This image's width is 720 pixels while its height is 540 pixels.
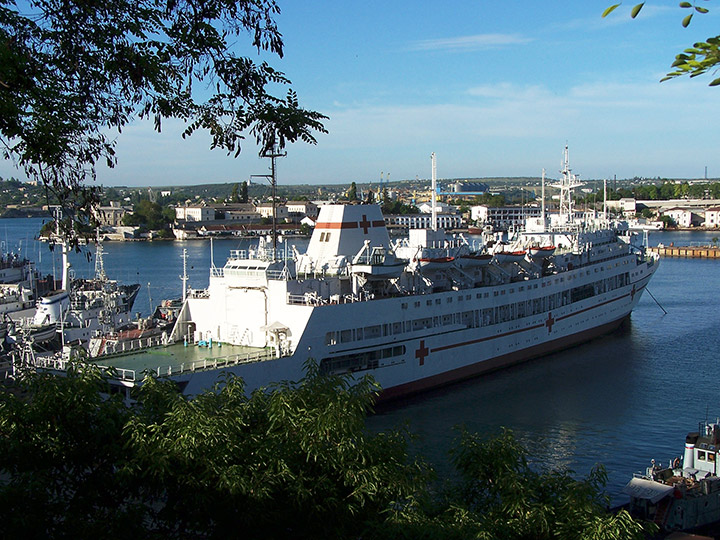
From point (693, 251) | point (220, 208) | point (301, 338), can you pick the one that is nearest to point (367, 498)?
point (301, 338)

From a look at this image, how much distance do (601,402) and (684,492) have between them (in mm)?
7759

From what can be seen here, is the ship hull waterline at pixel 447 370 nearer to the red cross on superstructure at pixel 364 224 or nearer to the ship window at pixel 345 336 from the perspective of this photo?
the ship window at pixel 345 336

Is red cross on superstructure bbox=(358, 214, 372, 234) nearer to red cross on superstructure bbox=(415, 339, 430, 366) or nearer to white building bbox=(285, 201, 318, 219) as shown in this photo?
red cross on superstructure bbox=(415, 339, 430, 366)

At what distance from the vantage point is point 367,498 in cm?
678

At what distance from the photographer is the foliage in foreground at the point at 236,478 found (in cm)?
617

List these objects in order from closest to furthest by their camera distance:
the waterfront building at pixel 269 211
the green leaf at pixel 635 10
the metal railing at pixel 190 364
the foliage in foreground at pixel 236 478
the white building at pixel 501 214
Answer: the green leaf at pixel 635 10, the foliage in foreground at pixel 236 478, the metal railing at pixel 190 364, the white building at pixel 501 214, the waterfront building at pixel 269 211

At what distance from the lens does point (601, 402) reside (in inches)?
763

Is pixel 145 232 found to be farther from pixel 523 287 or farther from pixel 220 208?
pixel 523 287

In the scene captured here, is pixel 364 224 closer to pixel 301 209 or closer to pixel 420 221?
pixel 420 221

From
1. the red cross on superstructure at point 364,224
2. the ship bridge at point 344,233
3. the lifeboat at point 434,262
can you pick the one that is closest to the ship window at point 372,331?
the ship bridge at point 344,233

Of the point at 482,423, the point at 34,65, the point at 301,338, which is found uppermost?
the point at 34,65

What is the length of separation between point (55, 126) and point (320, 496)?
3.78 meters

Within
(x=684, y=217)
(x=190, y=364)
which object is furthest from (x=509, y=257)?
(x=684, y=217)

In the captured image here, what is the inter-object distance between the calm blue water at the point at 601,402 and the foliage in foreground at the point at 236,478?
259 inches
